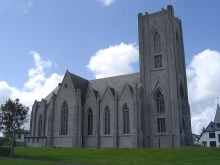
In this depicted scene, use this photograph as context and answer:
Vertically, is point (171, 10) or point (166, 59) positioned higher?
point (171, 10)

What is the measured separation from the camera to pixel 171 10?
56.4m

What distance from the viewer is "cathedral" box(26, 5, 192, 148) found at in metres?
51.5

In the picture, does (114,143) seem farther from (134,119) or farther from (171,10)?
(171,10)

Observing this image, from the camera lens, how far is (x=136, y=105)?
51781 millimetres

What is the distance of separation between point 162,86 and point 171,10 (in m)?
16.7

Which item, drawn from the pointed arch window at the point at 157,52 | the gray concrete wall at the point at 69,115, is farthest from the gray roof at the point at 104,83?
the pointed arch window at the point at 157,52

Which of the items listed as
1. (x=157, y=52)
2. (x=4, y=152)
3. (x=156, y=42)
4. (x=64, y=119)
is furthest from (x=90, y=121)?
(x=4, y=152)

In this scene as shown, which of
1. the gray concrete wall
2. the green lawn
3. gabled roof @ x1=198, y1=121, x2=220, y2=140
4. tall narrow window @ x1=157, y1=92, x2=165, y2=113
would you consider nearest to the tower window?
tall narrow window @ x1=157, y1=92, x2=165, y2=113

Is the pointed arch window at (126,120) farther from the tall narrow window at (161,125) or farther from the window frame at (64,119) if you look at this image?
the window frame at (64,119)

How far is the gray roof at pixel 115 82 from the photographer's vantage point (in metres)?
59.8

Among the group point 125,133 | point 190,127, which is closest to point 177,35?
point 190,127

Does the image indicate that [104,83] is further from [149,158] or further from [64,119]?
[149,158]

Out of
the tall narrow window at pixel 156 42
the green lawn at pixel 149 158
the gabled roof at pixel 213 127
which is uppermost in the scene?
the tall narrow window at pixel 156 42

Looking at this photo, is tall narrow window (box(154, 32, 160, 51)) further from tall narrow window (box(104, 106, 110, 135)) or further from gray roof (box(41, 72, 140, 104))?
tall narrow window (box(104, 106, 110, 135))
